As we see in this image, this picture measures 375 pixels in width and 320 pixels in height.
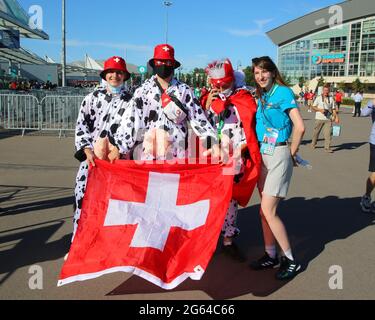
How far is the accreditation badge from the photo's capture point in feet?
12.4

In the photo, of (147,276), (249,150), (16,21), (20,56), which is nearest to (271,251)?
(249,150)

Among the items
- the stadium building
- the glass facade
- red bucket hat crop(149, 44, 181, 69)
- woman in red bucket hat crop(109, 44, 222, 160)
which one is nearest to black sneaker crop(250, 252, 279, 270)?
woman in red bucket hat crop(109, 44, 222, 160)

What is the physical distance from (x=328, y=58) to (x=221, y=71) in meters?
97.1

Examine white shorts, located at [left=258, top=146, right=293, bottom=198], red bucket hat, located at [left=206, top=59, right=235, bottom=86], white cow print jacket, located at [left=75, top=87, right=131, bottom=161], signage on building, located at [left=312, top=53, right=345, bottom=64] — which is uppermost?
signage on building, located at [left=312, top=53, right=345, bottom=64]

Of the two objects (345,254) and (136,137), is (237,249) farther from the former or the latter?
(136,137)

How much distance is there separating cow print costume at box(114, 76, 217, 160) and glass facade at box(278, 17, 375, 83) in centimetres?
9211

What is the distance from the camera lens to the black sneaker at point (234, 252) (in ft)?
14.2

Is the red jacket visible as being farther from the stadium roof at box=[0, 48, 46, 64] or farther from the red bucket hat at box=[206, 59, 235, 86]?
the stadium roof at box=[0, 48, 46, 64]

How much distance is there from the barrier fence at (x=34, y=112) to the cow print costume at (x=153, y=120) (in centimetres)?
1073

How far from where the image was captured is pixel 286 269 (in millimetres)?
3926

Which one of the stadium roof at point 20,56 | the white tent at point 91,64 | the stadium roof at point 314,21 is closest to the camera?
the stadium roof at point 20,56

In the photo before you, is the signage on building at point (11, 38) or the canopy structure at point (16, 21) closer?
the signage on building at point (11, 38)

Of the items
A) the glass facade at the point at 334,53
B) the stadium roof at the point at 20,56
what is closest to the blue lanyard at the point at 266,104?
the stadium roof at the point at 20,56

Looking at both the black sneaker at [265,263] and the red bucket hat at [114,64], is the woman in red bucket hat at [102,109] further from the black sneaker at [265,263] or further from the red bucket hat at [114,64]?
the black sneaker at [265,263]
